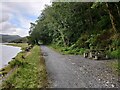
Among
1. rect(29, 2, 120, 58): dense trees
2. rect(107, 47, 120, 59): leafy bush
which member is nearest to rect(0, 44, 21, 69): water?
rect(29, 2, 120, 58): dense trees

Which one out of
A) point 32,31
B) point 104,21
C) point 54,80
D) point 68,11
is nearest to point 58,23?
point 68,11

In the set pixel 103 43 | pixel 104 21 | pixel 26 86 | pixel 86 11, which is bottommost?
pixel 26 86

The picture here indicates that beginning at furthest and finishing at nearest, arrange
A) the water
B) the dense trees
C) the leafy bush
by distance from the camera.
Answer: the water, the dense trees, the leafy bush

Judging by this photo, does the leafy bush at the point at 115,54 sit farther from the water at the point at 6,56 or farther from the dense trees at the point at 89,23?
the water at the point at 6,56

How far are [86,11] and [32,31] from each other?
45.1 m

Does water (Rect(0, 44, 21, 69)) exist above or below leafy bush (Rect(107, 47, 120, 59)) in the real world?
below

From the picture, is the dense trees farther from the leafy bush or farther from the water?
the water

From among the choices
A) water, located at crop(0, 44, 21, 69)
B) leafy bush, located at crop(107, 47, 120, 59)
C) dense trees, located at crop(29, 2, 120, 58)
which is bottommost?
water, located at crop(0, 44, 21, 69)

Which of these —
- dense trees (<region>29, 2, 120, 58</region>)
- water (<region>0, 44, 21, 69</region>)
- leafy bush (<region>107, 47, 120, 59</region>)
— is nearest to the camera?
leafy bush (<region>107, 47, 120, 59</region>)

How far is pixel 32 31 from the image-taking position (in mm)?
71500

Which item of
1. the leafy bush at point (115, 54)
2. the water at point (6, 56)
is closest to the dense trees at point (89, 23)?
the leafy bush at point (115, 54)

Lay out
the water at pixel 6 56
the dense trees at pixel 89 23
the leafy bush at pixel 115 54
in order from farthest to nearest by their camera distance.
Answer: the water at pixel 6 56, the dense trees at pixel 89 23, the leafy bush at pixel 115 54

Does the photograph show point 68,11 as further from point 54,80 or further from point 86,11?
point 54,80

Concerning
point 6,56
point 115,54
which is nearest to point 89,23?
point 115,54
